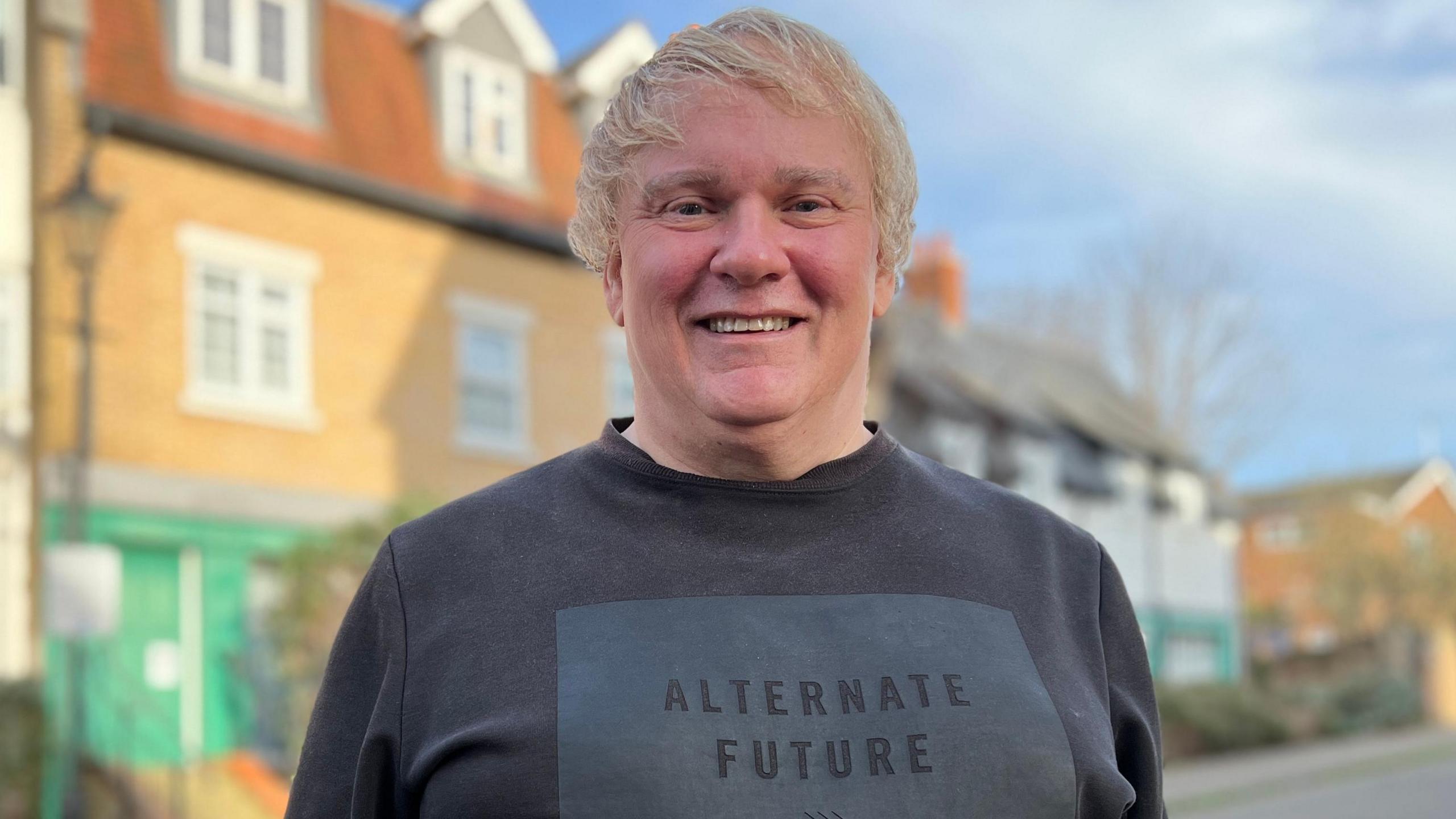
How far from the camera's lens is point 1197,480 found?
108 ft

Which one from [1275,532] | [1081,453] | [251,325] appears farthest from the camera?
[1275,532]

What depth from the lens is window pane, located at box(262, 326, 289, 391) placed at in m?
13.2

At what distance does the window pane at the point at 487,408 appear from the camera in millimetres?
15102

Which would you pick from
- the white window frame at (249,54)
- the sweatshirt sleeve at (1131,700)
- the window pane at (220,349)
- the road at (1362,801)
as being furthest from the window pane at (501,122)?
the sweatshirt sleeve at (1131,700)

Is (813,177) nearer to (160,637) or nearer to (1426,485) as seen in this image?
(160,637)

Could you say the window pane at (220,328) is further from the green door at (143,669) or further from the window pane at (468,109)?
the window pane at (468,109)

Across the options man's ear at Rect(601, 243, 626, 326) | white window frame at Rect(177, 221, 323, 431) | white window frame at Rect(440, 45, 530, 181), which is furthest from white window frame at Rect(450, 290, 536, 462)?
man's ear at Rect(601, 243, 626, 326)

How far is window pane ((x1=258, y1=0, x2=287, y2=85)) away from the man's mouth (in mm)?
13036

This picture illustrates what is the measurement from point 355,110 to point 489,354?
2.78 meters

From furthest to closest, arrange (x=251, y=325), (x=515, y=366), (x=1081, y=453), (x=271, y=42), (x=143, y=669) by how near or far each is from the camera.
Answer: (x=1081, y=453) < (x=515, y=366) < (x=271, y=42) < (x=251, y=325) < (x=143, y=669)

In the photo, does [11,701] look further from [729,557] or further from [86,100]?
[729,557]

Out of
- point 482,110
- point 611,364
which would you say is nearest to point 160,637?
point 611,364

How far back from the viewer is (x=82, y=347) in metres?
9.77

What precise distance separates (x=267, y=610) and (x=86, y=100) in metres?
4.45
